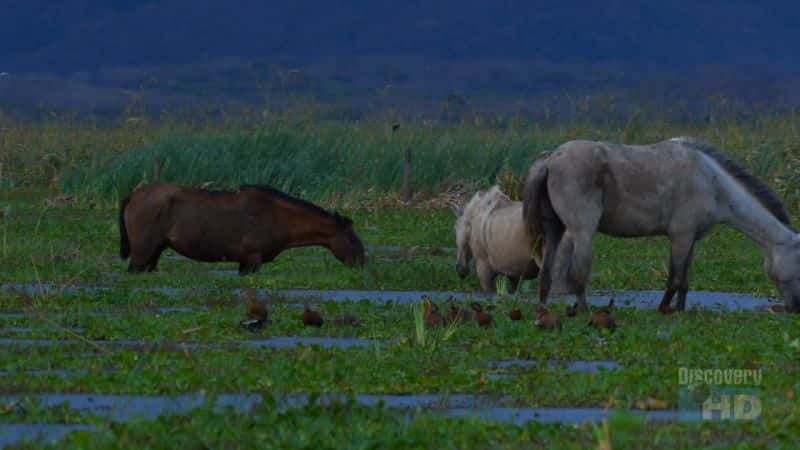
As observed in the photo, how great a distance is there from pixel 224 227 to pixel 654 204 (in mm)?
4774

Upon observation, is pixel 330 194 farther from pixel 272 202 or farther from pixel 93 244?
pixel 272 202

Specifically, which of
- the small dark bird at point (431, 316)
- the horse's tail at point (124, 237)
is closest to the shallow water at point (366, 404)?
the small dark bird at point (431, 316)

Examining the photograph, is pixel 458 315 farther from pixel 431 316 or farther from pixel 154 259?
pixel 154 259

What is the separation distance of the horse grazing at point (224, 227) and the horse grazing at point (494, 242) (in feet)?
3.33

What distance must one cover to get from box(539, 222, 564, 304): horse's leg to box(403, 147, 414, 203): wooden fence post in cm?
1270

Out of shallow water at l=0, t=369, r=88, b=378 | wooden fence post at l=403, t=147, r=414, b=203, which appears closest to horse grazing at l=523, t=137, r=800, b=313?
shallow water at l=0, t=369, r=88, b=378

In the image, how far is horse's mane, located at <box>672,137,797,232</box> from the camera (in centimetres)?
1563

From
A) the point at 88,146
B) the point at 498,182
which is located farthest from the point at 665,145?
the point at 88,146

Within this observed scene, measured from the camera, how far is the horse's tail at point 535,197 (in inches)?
595

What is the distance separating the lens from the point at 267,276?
1788 centimetres

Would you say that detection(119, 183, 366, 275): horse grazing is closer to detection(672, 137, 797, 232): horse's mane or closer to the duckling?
detection(672, 137, 797, 232): horse's mane

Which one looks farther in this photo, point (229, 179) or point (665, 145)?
point (229, 179)

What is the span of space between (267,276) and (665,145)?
13.3 feet

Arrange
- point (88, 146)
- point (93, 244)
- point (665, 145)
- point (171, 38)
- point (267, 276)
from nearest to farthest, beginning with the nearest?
point (665, 145), point (267, 276), point (93, 244), point (88, 146), point (171, 38)
